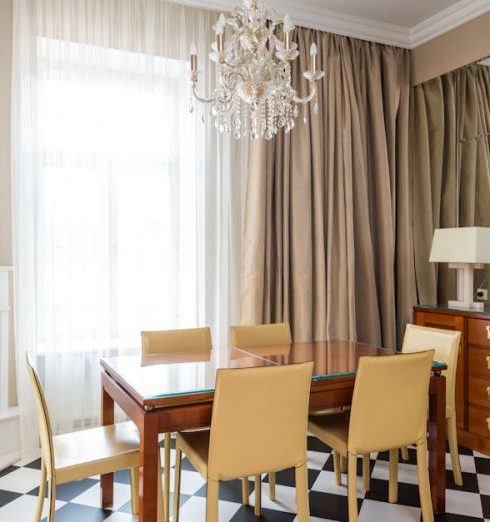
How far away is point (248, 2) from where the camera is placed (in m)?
2.24

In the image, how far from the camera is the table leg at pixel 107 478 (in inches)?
96.7

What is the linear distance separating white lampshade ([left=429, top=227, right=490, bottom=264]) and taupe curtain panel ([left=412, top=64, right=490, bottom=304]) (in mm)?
505

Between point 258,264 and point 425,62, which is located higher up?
point 425,62

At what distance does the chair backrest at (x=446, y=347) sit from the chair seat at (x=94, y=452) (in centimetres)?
160

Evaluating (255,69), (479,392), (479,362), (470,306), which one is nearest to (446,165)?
(470,306)

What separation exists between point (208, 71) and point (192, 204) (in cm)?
94

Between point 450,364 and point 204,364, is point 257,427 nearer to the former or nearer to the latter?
point 204,364

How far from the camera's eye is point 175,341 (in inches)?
111

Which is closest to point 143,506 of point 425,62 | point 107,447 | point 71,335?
point 107,447

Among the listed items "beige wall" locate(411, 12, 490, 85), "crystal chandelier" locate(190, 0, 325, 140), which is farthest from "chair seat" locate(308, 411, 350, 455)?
"beige wall" locate(411, 12, 490, 85)

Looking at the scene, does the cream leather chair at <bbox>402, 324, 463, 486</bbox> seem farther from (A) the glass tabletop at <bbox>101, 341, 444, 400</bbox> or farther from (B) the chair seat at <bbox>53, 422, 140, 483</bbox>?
(B) the chair seat at <bbox>53, 422, 140, 483</bbox>

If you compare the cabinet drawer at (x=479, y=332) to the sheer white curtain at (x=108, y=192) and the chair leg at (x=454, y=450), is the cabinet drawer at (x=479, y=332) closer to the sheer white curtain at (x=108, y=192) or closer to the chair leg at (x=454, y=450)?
the chair leg at (x=454, y=450)

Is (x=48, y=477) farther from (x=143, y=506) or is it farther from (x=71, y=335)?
(x=71, y=335)

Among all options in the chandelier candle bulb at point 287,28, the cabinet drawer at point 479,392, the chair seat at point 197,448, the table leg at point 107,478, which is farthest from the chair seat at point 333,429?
the chandelier candle bulb at point 287,28
